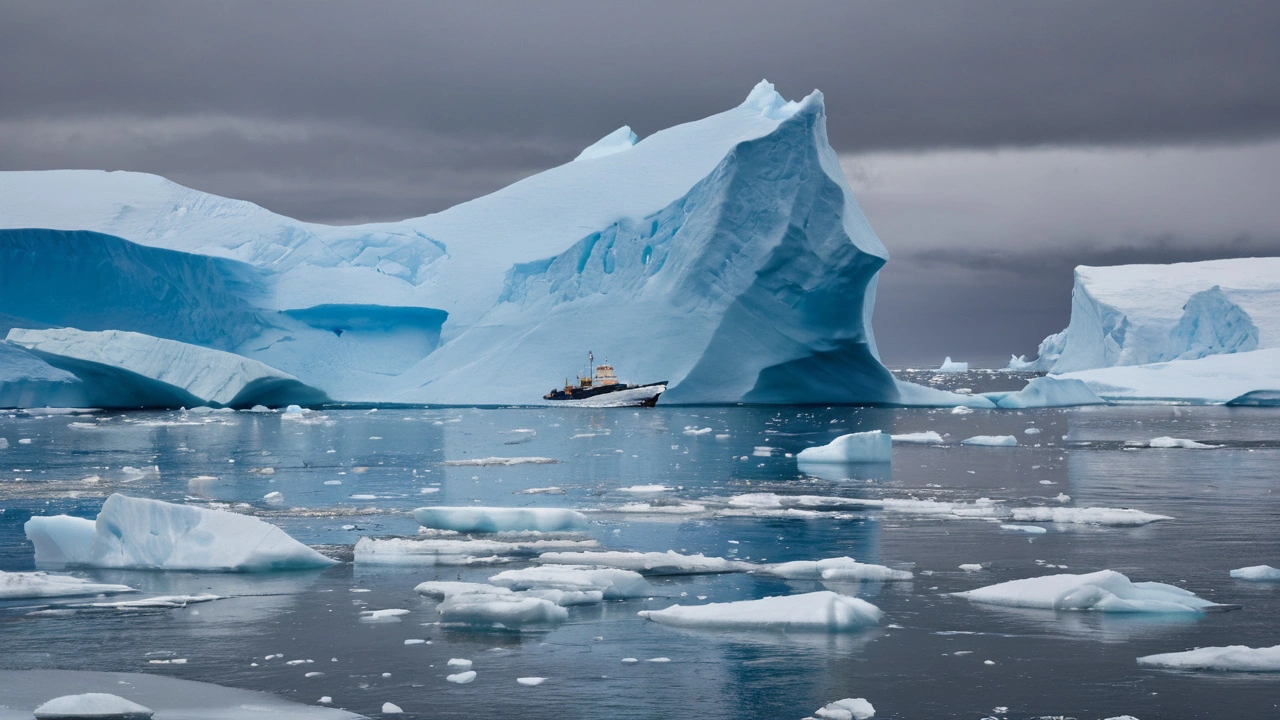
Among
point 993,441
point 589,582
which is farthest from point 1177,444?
point 589,582

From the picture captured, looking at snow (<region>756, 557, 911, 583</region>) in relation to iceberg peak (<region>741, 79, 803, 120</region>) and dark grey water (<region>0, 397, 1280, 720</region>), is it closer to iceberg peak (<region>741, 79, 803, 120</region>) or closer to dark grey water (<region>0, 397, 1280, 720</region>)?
dark grey water (<region>0, 397, 1280, 720</region>)

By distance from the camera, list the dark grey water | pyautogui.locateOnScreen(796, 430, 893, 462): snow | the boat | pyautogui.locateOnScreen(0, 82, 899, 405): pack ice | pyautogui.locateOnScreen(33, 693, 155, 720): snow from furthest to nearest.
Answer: the boat → pyautogui.locateOnScreen(0, 82, 899, 405): pack ice → pyautogui.locateOnScreen(796, 430, 893, 462): snow → the dark grey water → pyautogui.locateOnScreen(33, 693, 155, 720): snow

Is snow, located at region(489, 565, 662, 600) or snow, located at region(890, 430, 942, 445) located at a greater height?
snow, located at region(890, 430, 942, 445)

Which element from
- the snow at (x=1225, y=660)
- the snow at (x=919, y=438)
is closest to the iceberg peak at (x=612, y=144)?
the snow at (x=919, y=438)

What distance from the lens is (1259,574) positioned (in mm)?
7078

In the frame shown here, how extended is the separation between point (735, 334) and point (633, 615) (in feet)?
71.5

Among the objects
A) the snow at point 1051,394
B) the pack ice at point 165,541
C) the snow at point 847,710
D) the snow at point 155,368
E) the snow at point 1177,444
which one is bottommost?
the snow at point 847,710

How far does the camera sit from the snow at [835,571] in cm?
720

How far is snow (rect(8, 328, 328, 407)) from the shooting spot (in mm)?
26422

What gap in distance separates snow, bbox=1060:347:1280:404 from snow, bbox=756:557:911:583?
27.4 meters

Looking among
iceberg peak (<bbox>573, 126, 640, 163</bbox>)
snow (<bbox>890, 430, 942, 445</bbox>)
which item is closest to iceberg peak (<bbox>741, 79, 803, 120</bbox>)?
iceberg peak (<bbox>573, 126, 640, 163</bbox>)

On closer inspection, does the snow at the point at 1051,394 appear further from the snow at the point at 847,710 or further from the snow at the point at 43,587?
the snow at the point at 847,710

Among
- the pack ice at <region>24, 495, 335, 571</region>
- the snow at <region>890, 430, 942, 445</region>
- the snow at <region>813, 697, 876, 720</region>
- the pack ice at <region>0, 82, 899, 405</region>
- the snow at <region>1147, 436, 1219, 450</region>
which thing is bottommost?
the snow at <region>813, 697, 876, 720</region>

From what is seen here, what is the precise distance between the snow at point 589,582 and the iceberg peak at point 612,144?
1239 inches
